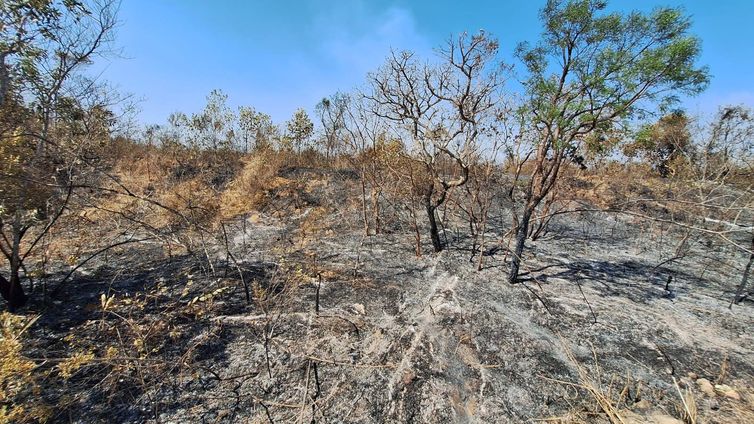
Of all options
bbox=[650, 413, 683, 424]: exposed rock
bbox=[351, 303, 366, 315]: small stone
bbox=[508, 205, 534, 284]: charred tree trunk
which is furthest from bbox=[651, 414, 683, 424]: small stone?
bbox=[351, 303, 366, 315]: small stone

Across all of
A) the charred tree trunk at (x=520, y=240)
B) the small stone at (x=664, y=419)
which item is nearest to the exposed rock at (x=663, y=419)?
the small stone at (x=664, y=419)

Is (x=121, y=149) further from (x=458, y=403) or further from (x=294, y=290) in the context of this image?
(x=458, y=403)

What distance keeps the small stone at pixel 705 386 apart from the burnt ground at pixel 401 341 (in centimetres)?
4

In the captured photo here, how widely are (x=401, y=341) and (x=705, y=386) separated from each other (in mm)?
2858

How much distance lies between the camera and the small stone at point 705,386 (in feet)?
9.67

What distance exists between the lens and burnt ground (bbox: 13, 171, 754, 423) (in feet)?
8.98

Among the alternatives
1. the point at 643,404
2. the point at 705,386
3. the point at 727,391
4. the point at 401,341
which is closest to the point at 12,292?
the point at 401,341

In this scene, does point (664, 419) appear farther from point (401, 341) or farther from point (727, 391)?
point (401, 341)

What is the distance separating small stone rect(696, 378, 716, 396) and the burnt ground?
38mm

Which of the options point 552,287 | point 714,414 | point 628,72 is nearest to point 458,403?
point 714,414

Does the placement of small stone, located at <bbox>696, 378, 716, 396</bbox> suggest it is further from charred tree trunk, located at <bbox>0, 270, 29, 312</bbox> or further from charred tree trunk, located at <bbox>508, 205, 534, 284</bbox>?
charred tree trunk, located at <bbox>0, 270, 29, 312</bbox>

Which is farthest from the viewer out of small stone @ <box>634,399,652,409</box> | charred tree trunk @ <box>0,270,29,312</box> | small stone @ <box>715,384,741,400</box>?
charred tree trunk @ <box>0,270,29,312</box>

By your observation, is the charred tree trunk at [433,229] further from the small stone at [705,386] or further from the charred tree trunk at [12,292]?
the charred tree trunk at [12,292]

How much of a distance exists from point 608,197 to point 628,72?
898 centimetres
